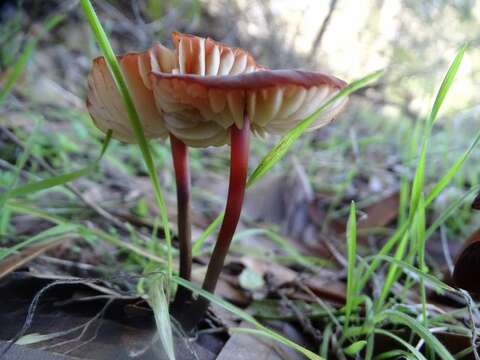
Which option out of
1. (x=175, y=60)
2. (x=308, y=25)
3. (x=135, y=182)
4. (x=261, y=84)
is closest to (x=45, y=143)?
(x=135, y=182)

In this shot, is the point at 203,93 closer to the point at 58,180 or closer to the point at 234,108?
the point at 234,108

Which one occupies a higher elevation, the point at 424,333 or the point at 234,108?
the point at 234,108

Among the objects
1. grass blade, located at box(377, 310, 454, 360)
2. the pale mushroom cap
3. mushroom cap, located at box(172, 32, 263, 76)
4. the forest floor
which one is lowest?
the forest floor

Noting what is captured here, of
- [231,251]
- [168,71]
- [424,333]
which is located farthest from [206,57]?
[231,251]

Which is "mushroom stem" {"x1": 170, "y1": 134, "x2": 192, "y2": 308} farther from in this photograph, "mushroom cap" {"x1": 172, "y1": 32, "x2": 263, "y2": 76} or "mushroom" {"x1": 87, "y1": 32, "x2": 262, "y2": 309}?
"mushroom cap" {"x1": 172, "y1": 32, "x2": 263, "y2": 76}

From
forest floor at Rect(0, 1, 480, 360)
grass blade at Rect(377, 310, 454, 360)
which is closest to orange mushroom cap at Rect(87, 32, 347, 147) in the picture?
forest floor at Rect(0, 1, 480, 360)

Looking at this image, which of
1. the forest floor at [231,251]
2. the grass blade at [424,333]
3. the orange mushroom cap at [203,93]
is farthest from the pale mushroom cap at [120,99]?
the grass blade at [424,333]

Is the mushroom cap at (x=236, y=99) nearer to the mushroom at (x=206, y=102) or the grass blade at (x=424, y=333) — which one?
the mushroom at (x=206, y=102)
